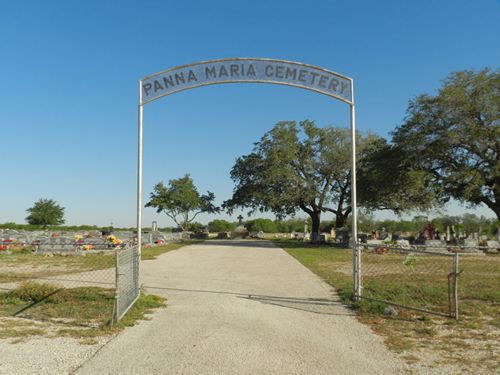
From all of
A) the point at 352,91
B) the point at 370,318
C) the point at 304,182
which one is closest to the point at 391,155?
the point at 304,182

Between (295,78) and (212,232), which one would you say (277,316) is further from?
(212,232)

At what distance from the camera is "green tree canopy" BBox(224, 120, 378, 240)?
3747 cm

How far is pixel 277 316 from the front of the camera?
7.43m

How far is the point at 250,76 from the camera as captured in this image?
31.0 ft

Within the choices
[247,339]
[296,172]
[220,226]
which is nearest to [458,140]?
[296,172]

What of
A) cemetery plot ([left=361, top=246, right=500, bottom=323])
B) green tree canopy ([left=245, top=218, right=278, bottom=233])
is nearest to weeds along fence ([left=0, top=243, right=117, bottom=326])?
cemetery plot ([left=361, top=246, right=500, bottom=323])

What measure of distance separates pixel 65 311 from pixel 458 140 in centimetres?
2470

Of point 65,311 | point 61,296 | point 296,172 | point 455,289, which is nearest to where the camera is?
point 455,289

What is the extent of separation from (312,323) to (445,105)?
23928 millimetres

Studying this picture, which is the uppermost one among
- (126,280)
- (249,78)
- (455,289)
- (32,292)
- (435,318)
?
(249,78)

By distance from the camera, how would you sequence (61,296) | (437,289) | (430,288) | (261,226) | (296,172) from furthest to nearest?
(261,226) < (296,172) < (430,288) < (437,289) < (61,296)

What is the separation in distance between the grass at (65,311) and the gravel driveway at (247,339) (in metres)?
0.36

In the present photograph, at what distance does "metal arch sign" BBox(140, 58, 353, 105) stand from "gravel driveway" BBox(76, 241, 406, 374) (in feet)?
14.0

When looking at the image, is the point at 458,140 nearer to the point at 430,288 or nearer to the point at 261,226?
the point at 430,288
